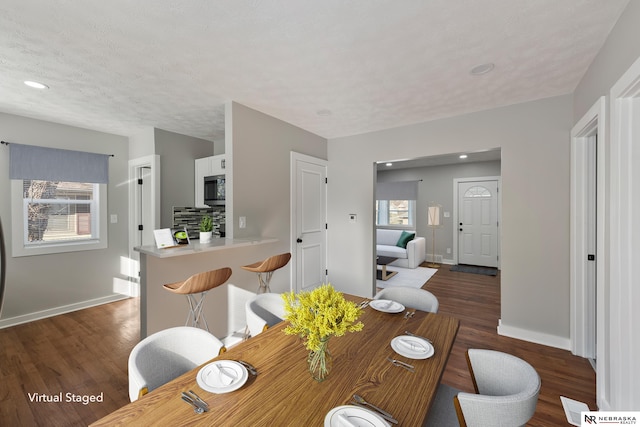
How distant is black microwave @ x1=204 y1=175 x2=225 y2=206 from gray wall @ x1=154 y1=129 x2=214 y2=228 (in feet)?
1.52

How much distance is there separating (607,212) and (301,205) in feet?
9.80

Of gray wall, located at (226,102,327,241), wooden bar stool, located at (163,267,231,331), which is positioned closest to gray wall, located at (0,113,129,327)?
gray wall, located at (226,102,327,241)

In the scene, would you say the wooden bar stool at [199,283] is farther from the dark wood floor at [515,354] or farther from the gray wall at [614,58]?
the gray wall at [614,58]

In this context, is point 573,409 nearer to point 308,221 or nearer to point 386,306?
point 386,306

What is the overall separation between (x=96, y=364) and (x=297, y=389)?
247cm

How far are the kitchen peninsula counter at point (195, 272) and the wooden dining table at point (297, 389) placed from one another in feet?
4.13

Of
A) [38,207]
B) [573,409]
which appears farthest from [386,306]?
[38,207]

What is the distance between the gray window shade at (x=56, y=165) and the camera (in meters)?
3.28

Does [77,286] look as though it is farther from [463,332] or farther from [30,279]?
[463,332]

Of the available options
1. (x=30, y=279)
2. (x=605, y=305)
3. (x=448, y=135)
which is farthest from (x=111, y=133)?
(x=605, y=305)

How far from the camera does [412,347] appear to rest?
1.36 meters

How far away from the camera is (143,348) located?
1276 mm

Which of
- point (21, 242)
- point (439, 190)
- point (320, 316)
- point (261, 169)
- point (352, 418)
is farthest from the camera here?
point (439, 190)

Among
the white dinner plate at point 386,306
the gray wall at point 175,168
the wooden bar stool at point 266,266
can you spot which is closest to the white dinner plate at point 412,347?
the white dinner plate at point 386,306
